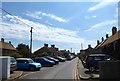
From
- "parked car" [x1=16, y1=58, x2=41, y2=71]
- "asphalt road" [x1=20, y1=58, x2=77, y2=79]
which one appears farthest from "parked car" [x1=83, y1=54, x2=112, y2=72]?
"parked car" [x1=16, y1=58, x2=41, y2=71]

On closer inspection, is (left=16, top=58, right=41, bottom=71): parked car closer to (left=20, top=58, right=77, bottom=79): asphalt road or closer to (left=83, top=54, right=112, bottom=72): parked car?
(left=20, top=58, right=77, bottom=79): asphalt road

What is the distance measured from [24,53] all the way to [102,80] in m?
38.7

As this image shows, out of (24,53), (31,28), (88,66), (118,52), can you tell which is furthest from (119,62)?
(24,53)

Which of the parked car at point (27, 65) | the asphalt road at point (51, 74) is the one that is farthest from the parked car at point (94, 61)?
the parked car at point (27, 65)

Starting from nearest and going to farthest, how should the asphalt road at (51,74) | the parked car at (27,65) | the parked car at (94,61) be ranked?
1. the asphalt road at (51,74)
2. the parked car at (94,61)
3. the parked car at (27,65)

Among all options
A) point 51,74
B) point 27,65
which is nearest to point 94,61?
point 51,74

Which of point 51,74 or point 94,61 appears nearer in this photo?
point 51,74

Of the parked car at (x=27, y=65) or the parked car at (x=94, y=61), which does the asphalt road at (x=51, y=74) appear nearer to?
the parked car at (x=27, y=65)

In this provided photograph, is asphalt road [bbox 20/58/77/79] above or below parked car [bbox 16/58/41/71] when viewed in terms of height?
below

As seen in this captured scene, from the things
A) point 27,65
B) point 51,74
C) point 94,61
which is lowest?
point 51,74

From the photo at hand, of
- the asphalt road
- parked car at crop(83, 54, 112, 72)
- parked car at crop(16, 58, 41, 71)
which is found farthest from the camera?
parked car at crop(16, 58, 41, 71)

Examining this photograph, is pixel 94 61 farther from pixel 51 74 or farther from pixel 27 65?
pixel 27 65

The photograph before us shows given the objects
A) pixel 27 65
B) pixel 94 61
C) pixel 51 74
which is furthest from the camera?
pixel 27 65

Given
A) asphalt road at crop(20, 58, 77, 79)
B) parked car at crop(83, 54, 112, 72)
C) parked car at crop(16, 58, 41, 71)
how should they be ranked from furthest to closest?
parked car at crop(16, 58, 41, 71) → parked car at crop(83, 54, 112, 72) → asphalt road at crop(20, 58, 77, 79)
